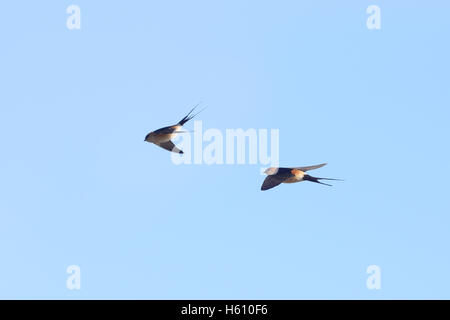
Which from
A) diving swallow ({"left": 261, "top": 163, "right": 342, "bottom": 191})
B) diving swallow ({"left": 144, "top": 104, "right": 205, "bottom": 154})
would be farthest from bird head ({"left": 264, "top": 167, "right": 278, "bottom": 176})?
diving swallow ({"left": 144, "top": 104, "right": 205, "bottom": 154})

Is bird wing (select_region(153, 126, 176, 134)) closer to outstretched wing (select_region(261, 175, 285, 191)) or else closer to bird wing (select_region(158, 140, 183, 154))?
bird wing (select_region(158, 140, 183, 154))

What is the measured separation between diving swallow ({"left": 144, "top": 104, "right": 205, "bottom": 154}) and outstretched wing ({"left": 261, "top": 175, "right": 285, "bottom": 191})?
252cm

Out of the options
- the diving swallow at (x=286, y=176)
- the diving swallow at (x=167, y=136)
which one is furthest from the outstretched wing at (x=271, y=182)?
the diving swallow at (x=167, y=136)

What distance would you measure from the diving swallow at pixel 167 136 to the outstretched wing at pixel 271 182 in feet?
8.26

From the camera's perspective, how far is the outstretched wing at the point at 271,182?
1524 cm

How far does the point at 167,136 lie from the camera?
17016 mm

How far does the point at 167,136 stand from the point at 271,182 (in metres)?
3.12
